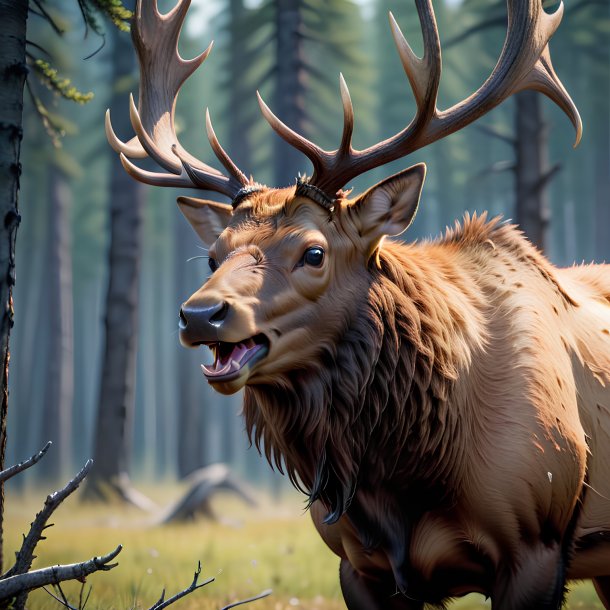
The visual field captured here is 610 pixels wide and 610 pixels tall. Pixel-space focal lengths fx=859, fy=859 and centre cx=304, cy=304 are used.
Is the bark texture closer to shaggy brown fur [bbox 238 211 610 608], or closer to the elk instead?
the elk

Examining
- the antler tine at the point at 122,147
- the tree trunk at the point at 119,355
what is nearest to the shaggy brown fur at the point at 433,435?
the antler tine at the point at 122,147

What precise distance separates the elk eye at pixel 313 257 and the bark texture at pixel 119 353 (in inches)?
372

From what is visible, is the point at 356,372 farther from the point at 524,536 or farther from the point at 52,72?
the point at 52,72

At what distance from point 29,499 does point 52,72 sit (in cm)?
1438

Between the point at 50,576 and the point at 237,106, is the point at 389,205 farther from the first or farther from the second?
the point at 237,106

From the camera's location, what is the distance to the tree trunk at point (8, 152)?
15.0ft

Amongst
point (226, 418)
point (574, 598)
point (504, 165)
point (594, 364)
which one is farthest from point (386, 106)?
point (594, 364)

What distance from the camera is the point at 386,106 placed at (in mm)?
28766

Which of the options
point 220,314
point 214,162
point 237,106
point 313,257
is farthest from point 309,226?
point 214,162

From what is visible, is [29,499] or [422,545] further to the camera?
[29,499]

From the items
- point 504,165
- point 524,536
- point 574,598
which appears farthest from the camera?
point 504,165

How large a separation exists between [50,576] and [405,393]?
173cm

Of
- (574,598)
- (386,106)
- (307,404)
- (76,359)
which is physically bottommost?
(76,359)

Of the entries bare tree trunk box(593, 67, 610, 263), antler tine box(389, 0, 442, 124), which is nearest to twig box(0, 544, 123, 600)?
antler tine box(389, 0, 442, 124)
